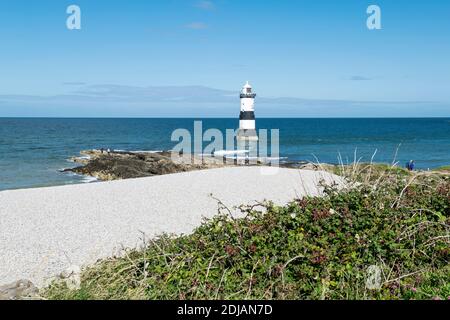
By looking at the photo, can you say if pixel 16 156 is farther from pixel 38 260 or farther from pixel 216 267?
pixel 216 267

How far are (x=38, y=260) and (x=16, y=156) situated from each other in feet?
99.9

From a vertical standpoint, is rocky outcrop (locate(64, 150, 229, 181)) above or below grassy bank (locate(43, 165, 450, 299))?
below

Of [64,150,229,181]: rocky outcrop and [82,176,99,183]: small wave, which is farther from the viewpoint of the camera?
[64,150,229,181]: rocky outcrop

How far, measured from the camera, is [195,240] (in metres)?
5.55

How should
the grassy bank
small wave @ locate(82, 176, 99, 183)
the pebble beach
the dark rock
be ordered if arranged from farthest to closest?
1. the dark rock
2. small wave @ locate(82, 176, 99, 183)
3. the pebble beach
4. the grassy bank

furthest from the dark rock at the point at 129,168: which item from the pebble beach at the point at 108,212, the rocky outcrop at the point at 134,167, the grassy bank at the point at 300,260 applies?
the grassy bank at the point at 300,260

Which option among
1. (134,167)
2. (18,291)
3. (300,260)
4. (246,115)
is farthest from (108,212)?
(246,115)

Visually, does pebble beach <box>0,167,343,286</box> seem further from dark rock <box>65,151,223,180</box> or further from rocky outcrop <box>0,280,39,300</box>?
dark rock <box>65,151,223,180</box>

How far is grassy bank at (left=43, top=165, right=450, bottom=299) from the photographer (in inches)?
175

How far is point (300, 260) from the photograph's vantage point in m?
4.87

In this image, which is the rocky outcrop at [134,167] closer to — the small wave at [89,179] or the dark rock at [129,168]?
the dark rock at [129,168]

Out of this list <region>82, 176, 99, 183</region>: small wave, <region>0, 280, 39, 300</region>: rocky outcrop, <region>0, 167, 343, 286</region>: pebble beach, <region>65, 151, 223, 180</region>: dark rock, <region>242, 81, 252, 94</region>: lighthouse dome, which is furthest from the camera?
<region>242, 81, 252, 94</region>: lighthouse dome

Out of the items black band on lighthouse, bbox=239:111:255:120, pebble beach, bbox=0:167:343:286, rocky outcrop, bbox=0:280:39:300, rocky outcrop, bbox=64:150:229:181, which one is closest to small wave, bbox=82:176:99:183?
rocky outcrop, bbox=64:150:229:181
